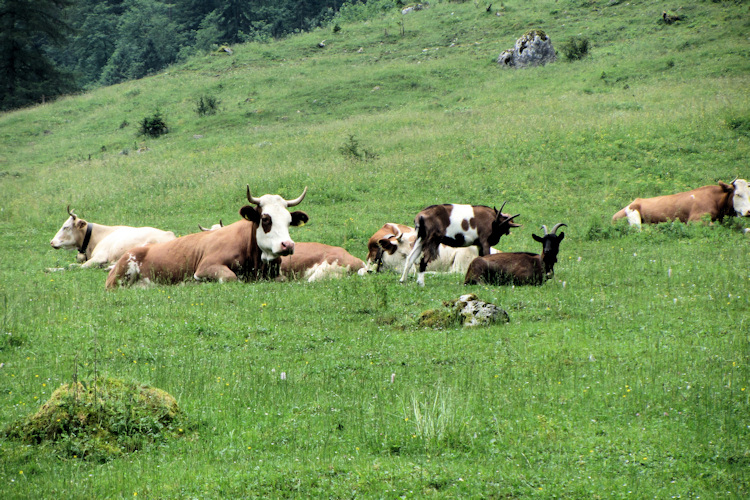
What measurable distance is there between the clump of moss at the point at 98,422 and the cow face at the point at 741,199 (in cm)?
1662

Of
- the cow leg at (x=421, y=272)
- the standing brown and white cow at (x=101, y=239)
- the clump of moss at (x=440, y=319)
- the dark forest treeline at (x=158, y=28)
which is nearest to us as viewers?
the clump of moss at (x=440, y=319)

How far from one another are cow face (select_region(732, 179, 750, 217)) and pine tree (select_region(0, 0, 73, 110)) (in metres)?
54.1

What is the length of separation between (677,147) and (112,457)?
76.7 ft

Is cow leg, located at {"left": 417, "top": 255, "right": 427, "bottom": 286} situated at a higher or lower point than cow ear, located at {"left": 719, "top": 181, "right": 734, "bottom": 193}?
lower

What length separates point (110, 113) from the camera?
152ft

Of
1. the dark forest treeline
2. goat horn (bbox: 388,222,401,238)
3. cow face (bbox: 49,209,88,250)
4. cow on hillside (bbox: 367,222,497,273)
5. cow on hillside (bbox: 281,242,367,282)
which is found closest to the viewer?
cow on hillside (bbox: 281,242,367,282)

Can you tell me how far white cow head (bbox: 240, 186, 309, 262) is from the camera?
14229mm

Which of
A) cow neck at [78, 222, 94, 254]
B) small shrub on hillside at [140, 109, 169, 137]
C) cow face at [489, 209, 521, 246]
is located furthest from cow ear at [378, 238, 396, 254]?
small shrub on hillside at [140, 109, 169, 137]

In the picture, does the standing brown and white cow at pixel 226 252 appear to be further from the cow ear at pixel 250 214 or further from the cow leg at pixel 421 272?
the cow leg at pixel 421 272

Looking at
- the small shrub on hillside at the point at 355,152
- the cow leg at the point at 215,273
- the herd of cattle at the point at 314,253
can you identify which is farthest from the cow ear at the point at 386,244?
the small shrub on hillside at the point at 355,152

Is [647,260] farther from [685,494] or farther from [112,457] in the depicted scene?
[112,457]

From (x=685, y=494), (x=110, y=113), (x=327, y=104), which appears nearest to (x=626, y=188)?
(x=685, y=494)

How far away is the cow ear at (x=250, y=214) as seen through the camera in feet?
46.9

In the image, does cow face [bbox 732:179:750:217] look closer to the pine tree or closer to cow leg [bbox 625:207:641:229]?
cow leg [bbox 625:207:641:229]
